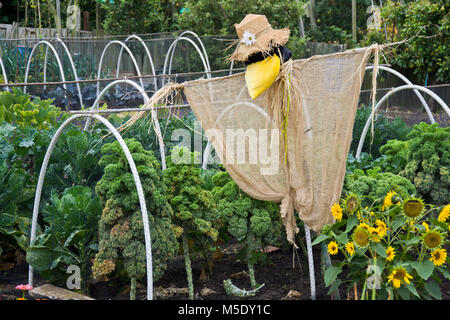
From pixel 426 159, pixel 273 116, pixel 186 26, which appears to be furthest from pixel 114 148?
pixel 186 26

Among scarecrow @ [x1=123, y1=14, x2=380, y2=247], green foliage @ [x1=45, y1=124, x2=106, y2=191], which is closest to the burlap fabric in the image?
scarecrow @ [x1=123, y1=14, x2=380, y2=247]

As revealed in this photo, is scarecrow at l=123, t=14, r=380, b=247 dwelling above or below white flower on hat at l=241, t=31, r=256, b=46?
below

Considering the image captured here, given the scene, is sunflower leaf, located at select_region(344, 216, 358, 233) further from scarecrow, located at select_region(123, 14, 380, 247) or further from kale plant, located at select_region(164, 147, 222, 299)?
kale plant, located at select_region(164, 147, 222, 299)

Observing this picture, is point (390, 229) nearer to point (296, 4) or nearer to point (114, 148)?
point (114, 148)

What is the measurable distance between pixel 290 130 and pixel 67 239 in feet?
5.17

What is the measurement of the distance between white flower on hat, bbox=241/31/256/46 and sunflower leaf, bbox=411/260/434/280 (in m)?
1.57

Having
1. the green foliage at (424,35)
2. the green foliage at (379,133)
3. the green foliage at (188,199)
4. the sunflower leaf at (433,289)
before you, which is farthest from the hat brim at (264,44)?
the green foliage at (424,35)

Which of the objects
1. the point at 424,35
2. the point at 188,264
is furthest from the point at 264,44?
the point at 424,35

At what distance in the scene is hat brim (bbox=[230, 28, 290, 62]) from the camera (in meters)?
3.39

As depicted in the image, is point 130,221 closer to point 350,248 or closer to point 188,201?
point 188,201

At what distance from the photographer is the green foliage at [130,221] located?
3334mm

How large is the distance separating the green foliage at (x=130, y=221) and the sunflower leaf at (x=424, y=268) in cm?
141

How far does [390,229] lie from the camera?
327cm
